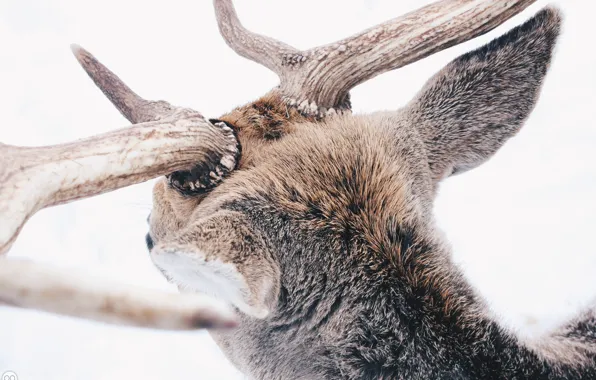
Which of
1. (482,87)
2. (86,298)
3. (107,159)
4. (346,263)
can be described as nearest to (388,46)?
(482,87)

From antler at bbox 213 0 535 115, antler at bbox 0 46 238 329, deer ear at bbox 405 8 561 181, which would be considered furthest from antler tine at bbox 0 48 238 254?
deer ear at bbox 405 8 561 181

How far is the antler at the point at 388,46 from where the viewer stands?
2420 millimetres

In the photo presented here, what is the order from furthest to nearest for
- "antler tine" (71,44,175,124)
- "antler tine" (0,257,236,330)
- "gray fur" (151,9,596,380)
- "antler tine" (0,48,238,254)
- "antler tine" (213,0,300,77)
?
"antler tine" (213,0,300,77)
"antler tine" (71,44,175,124)
"gray fur" (151,9,596,380)
"antler tine" (0,48,238,254)
"antler tine" (0,257,236,330)

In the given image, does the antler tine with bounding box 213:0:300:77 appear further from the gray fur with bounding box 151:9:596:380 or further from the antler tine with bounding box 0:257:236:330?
the antler tine with bounding box 0:257:236:330

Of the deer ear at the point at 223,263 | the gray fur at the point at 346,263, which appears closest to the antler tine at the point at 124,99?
the gray fur at the point at 346,263

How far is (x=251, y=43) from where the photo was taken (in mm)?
2996

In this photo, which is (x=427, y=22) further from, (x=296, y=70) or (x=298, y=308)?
(x=298, y=308)

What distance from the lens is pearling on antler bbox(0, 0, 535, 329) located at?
93 centimetres

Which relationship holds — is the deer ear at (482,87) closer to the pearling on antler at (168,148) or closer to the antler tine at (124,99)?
the pearling on antler at (168,148)

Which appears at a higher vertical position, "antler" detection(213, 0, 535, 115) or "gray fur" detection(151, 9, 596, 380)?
"antler" detection(213, 0, 535, 115)

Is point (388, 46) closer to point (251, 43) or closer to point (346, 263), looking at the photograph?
point (251, 43)

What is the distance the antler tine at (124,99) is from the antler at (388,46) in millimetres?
540

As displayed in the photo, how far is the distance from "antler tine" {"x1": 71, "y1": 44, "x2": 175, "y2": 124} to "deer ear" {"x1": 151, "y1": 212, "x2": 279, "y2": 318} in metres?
0.66

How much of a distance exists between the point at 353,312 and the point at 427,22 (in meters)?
1.36
